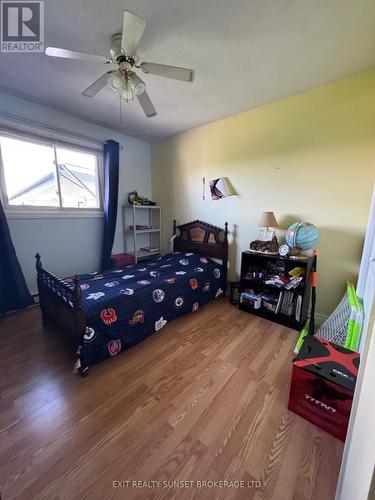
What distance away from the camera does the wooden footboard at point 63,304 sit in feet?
4.99

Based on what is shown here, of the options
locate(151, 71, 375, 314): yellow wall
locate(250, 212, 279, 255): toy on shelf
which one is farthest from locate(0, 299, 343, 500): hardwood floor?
locate(151, 71, 375, 314): yellow wall

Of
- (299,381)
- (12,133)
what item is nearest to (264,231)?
(299,381)

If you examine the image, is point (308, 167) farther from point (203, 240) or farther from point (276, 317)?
point (276, 317)

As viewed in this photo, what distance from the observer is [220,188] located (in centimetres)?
288

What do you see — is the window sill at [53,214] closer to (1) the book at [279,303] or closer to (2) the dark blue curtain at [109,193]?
(2) the dark blue curtain at [109,193]

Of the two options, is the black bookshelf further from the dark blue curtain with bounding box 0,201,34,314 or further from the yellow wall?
the dark blue curtain with bounding box 0,201,34,314

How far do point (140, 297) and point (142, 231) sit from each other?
185 centimetres

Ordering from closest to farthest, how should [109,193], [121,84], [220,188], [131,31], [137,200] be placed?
[131,31]
[121,84]
[220,188]
[109,193]
[137,200]

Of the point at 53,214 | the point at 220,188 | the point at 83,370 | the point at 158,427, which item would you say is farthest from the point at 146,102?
the point at 158,427

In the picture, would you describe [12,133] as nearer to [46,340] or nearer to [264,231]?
[46,340]

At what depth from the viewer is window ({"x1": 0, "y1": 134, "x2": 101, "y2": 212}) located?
2.38m

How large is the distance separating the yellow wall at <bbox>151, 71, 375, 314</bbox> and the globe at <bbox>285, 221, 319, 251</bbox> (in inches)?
8.5

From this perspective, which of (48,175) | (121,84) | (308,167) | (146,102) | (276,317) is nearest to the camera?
(121,84)

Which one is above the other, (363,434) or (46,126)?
(46,126)
